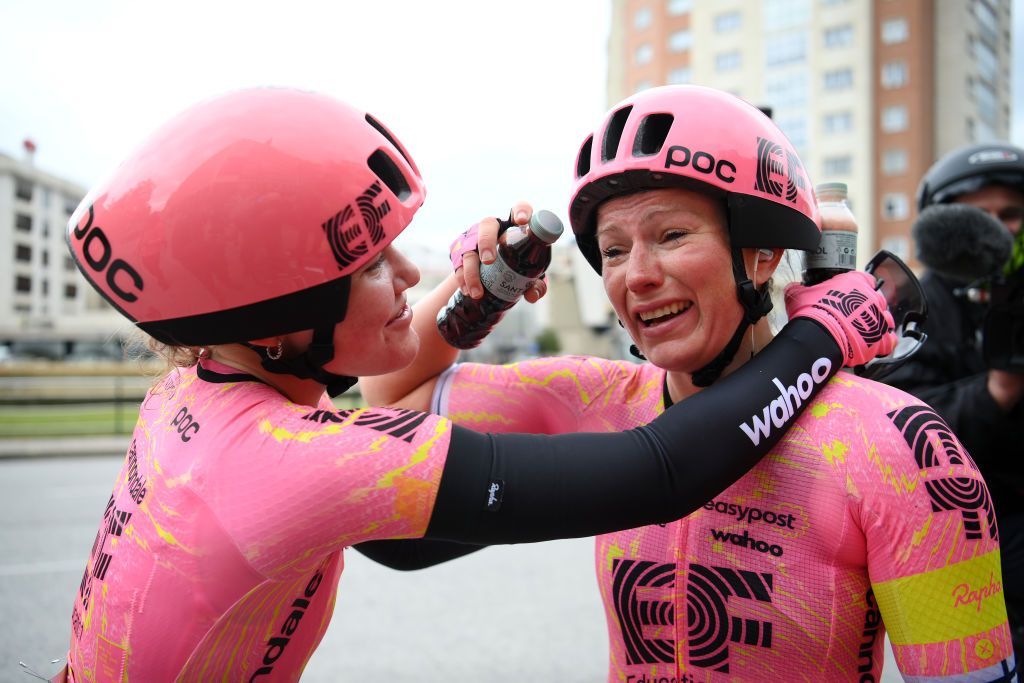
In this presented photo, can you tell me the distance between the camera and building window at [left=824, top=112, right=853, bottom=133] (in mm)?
46781

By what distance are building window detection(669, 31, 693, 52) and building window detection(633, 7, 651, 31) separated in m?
2.69

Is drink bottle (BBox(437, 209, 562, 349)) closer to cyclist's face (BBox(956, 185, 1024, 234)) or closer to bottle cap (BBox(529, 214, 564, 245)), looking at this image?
bottle cap (BBox(529, 214, 564, 245))

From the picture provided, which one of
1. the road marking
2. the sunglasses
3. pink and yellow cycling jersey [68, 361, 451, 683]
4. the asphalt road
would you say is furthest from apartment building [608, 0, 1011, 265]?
pink and yellow cycling jersey [68, 361, 451, 683]

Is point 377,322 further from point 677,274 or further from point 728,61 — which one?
point 728,61

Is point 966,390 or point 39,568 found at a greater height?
point 966,390

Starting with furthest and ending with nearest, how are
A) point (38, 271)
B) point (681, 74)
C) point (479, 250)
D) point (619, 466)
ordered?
point (38, 271) < point (681, 74) < point (479, 250) < point (619, 466)

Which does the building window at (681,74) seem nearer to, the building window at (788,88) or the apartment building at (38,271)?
the building window at (788,88)

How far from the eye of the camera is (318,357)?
182 cm

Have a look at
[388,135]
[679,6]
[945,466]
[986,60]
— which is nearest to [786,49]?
[679,6]

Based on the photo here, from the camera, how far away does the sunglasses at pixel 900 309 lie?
6.98ft

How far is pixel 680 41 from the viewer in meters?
51.7

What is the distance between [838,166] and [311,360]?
52.1m

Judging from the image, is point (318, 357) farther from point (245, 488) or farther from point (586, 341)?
point (586, 341)

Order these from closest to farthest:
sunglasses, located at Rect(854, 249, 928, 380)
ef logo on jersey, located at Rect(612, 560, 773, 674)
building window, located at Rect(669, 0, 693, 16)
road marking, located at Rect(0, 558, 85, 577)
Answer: ef logo on jersey, located at Rect(612, 560, 773, 674)
sunglasses, located at Rect(854, 249, 928, 380)
road marking, located at Rect(0, 558, 85, 577)
building window, located at Rect(669, 0, 693, 16)
